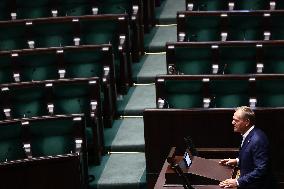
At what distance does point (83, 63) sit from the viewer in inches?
60.1

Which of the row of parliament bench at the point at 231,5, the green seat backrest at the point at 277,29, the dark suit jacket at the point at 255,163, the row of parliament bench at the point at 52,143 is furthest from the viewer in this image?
the row of parliament bench at the point at 231,5

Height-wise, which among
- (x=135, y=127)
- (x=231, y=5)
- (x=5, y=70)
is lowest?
(x=135, y=127)

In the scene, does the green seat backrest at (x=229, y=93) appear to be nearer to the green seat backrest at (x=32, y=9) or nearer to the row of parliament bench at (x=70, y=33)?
the row of parliament bench at (x=70, y=33)

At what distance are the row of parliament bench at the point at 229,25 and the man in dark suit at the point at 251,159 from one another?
54 cm

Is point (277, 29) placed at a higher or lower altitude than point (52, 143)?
higher

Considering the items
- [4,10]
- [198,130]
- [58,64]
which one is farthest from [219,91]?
[4,10]

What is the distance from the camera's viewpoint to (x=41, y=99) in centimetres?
142

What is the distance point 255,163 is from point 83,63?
0.59 m

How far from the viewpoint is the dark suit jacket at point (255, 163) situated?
3.41 feet

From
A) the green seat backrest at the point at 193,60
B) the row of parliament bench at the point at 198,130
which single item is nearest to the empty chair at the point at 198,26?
the green seat backrest at the point at 193,60

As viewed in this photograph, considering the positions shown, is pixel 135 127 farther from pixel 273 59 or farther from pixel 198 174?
pixel 198 174

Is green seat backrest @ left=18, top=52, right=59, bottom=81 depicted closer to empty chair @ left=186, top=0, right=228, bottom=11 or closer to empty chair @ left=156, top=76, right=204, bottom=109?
empty chair @ left=156, top=76, right=204, bottom=109

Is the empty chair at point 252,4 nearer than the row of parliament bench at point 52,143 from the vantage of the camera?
No

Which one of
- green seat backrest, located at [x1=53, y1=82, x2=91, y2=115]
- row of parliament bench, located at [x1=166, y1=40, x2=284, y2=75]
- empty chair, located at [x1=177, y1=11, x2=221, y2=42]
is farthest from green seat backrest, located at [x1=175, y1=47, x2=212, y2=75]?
green seat backrest, located at [x1=53, y1=82, x2=91, y2=115]
